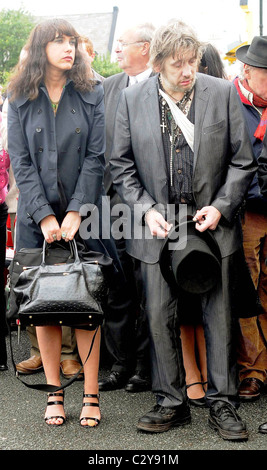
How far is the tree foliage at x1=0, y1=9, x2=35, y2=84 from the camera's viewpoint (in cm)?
5488

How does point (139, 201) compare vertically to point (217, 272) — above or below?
above

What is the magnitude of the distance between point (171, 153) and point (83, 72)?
0.83 meters

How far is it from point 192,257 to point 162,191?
1.54 feet

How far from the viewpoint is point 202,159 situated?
4.32 metres

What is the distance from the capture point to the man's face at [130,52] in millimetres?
5922

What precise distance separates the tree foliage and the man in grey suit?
164ft

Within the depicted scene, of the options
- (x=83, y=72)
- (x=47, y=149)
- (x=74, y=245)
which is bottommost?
(x=74, y=245)

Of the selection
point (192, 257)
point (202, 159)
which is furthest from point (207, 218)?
point (202, 159)

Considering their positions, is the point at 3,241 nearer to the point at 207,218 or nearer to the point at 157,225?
the point at 157,225

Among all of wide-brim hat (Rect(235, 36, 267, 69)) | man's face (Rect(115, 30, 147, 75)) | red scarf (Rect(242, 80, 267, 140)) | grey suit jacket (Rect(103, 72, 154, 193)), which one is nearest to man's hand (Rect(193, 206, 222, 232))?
red scarf (Rect(242, 80, 267, 140))

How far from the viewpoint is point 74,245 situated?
4.44m

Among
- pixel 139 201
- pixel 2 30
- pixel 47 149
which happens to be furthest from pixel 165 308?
pixel 2 30

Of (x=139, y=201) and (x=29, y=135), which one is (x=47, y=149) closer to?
(x=29, y=135)

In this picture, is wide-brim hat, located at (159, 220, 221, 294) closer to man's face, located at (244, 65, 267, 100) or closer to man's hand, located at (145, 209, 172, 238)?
man's hand, located at (145, 209, 172, 238)
